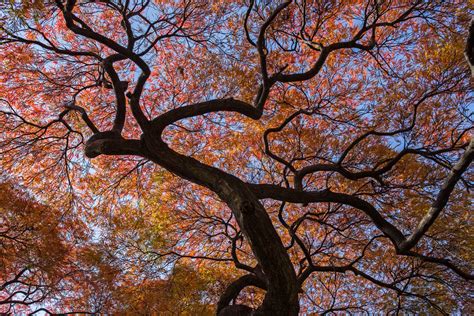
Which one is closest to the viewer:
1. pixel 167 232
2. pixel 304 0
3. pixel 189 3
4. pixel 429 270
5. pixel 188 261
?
pixel 304 0

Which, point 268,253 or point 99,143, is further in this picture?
point 99,143

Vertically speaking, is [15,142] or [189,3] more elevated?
[189,3]

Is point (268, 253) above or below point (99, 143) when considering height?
below

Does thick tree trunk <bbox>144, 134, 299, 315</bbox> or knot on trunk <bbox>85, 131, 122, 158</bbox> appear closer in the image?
thick tree trunk <bbox>144, 134, 299, 315</bbox>

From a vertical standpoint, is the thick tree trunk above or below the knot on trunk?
below

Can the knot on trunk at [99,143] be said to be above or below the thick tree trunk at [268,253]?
above

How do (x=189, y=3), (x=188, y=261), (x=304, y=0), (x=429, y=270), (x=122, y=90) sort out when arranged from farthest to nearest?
1. (x=188, y=261)
2. (x=429, y=270)
3. (x=189, y=3)
4. (x=304, y=0)
5. (x=122, y=90)

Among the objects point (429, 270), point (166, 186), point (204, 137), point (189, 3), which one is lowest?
point (429, 270)

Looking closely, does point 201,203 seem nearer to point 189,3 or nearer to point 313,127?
point 313,127

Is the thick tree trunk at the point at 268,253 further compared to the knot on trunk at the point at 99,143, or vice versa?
the knot on trunk at the point at 99,143

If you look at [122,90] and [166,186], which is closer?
[122,90]

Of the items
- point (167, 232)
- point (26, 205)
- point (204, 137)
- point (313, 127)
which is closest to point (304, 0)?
point (313, 127)

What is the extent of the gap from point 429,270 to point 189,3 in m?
6.92

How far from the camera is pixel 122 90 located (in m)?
4.87
